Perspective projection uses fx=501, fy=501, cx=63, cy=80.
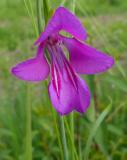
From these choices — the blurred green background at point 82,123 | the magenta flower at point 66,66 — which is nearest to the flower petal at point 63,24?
the magenta flower at point 66,66

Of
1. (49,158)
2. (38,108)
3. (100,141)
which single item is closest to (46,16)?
(100,141)

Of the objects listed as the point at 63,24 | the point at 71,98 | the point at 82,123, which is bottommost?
the point at 82,123

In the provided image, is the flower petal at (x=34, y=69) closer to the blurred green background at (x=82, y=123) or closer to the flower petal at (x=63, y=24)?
the flower petal at (x=63, y=24)

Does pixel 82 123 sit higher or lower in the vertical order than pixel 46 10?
lower

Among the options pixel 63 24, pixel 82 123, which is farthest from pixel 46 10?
pixel 82 123

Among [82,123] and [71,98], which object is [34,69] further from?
[82,123]

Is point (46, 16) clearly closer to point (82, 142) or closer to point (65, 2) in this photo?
point (65, 2)
